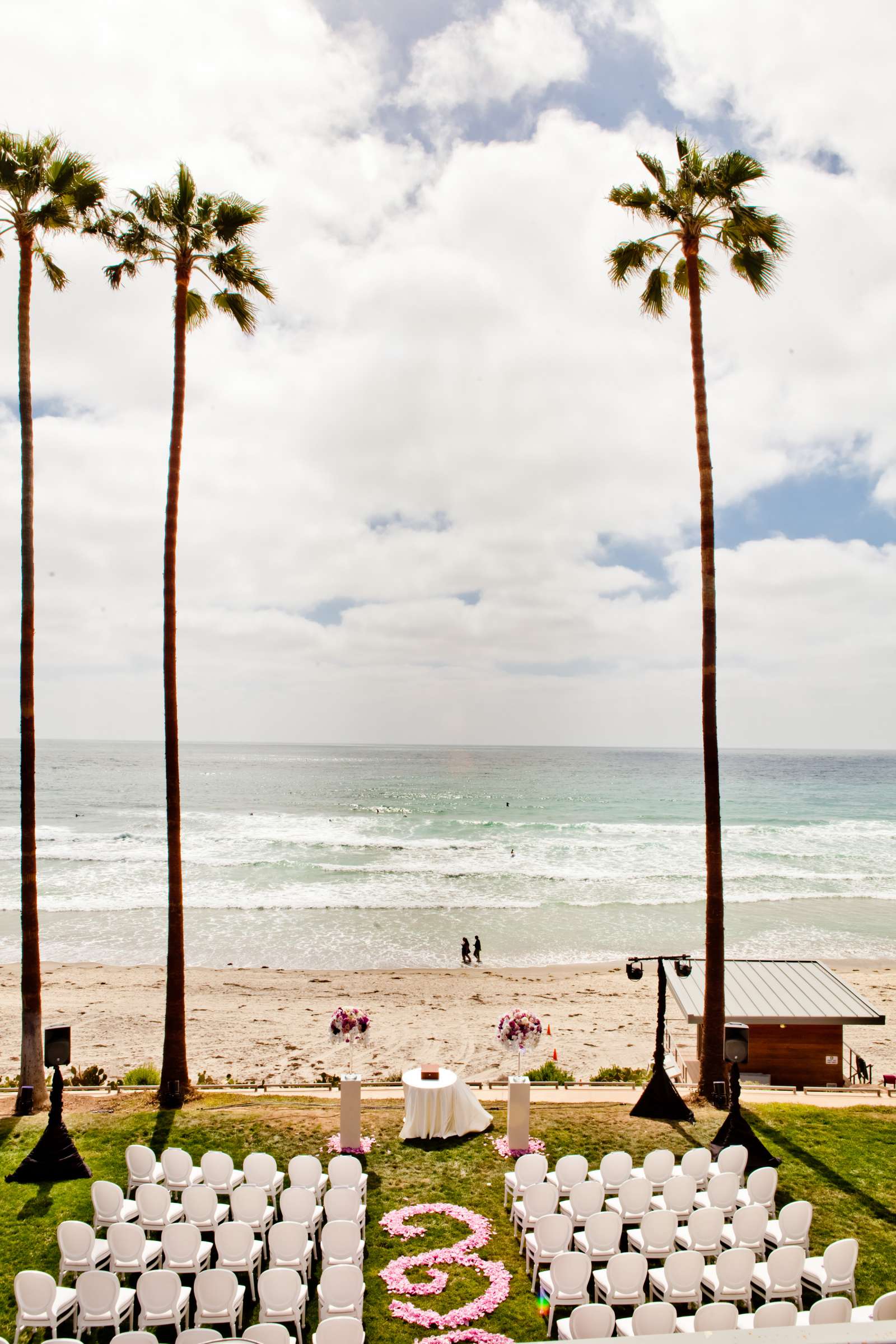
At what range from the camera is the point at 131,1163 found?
29.3 feet

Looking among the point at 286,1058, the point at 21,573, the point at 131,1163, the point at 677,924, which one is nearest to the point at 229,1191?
the point at 131,1163

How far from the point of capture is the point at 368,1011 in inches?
881

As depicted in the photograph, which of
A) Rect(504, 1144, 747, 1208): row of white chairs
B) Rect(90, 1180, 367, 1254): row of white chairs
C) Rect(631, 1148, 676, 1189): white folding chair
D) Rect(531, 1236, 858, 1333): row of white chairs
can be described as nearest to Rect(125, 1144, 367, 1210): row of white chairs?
Rect(90, 1180, 367, 1254): row of white chairs

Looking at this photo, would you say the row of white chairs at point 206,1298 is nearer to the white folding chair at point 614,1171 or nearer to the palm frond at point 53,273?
the white folding chair at point 614,1171

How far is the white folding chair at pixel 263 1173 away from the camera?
892 centimetres

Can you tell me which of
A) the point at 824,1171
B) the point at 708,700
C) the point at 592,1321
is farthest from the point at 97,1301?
the point at 708,700

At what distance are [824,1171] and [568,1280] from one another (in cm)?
447

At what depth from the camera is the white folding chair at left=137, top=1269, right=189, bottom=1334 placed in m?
6.80

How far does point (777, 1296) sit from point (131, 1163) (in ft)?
21.4

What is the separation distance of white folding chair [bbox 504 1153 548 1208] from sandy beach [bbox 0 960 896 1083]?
27.4ft

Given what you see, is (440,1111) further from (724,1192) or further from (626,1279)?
(626,1279)

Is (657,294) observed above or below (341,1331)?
above

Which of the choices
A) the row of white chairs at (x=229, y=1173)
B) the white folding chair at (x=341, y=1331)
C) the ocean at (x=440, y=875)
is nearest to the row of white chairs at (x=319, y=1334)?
the white folding chair at (x=341, y=1331)

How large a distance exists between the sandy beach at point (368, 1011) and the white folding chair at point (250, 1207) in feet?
26.7
